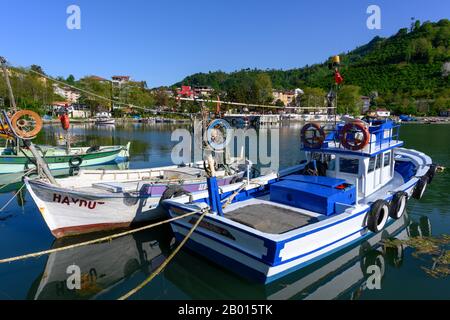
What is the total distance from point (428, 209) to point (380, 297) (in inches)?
325

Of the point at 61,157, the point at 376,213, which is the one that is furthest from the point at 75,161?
the point at 376,213

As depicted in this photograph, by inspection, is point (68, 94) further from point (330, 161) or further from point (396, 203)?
point (396, 203)

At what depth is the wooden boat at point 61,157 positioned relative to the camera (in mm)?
21922

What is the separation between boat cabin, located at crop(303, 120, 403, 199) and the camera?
1068cm

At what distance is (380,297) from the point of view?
7.55m

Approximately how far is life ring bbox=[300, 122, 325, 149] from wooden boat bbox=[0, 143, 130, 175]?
16.1 meters

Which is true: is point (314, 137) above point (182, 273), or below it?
above

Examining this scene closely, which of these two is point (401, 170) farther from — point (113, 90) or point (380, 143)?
point (113, 90)

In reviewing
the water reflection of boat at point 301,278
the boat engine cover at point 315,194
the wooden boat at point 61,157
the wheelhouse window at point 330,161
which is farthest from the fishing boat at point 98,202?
the wooden boat at point 61,157

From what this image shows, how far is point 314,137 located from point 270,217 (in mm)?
4314

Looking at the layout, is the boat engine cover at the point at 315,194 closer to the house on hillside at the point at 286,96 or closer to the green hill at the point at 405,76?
the green hill at the point at 405,76

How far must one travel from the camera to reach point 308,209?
9508mm

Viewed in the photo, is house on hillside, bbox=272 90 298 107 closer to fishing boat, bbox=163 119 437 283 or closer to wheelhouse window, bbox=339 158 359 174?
fishing boat, bbox=163 119 437 283
